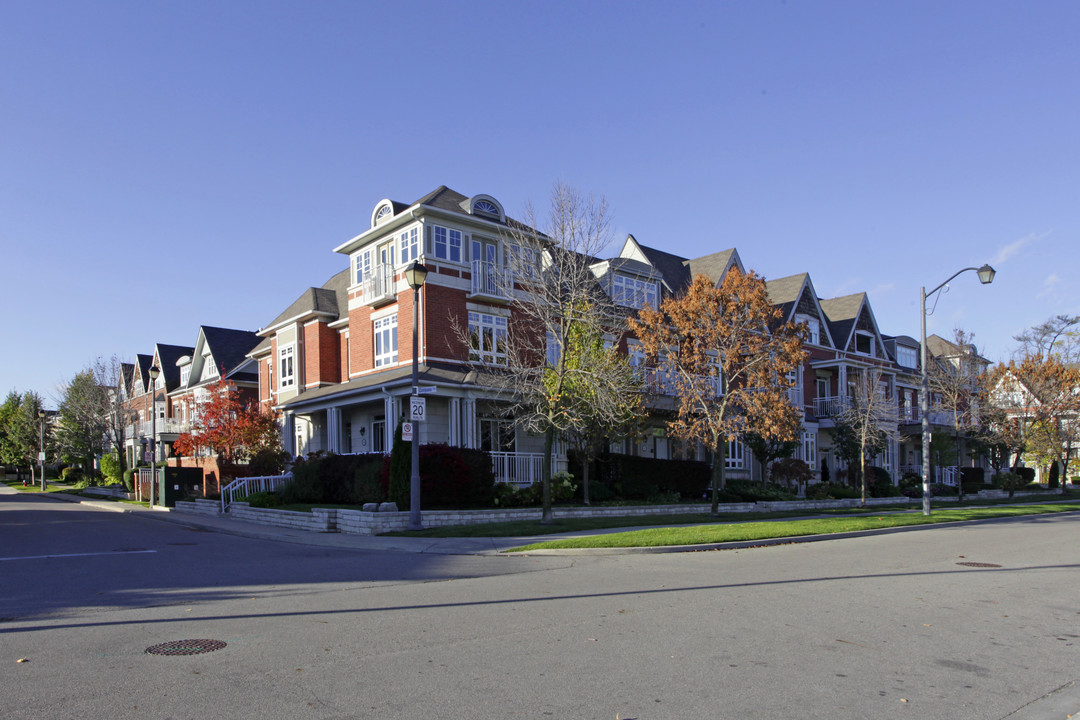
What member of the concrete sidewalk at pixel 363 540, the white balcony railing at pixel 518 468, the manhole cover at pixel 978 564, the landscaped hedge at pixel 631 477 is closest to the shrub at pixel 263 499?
the concrete sidewalk at pixel 363 540

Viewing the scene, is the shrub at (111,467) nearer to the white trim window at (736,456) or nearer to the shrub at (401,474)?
the shrub at (401,474)

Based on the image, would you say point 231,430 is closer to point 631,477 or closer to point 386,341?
point 386,341

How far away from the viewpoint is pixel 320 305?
33.0 metres

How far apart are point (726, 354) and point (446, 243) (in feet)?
34.6

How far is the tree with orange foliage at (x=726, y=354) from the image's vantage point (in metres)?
25.3

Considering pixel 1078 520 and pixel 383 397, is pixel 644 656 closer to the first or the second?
pixel 383 397

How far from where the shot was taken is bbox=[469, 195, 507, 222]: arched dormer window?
2875 centimetres

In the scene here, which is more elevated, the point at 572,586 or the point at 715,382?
the point at 715,382

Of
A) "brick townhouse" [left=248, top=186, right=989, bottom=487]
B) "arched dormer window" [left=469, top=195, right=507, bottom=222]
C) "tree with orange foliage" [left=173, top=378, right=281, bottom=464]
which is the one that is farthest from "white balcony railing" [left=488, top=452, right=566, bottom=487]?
"tree with orange foliage" [left=173, top=378, right=281, bottom=464]

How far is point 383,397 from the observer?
26.8 meters

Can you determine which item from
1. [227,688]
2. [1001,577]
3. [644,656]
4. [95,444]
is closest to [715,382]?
[1001,577]

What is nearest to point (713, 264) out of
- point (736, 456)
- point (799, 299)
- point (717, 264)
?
point (717, 264)

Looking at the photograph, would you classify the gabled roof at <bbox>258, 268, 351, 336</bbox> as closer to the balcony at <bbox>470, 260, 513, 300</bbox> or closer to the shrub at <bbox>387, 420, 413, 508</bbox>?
the balcony at <bbox>470, 260, 513, 300</bbox>

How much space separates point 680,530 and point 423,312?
12.6 metres
